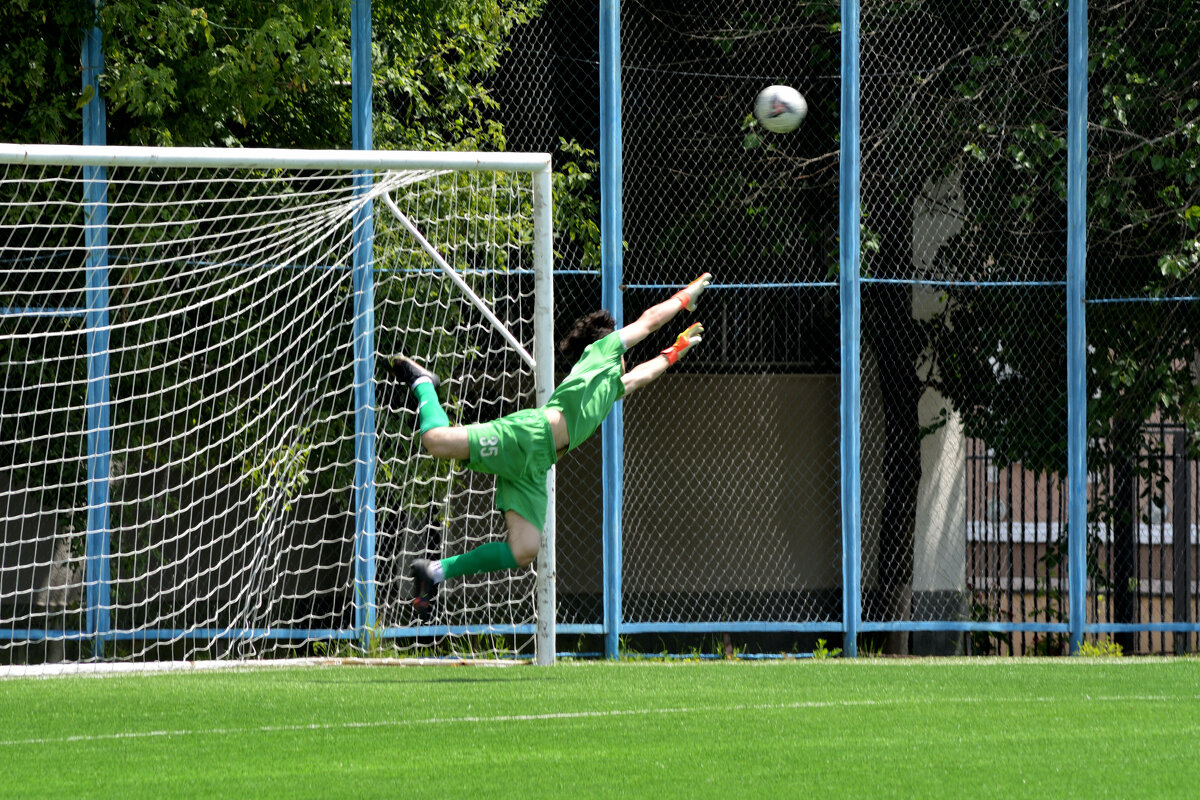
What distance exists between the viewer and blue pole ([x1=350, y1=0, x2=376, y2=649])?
423 inches

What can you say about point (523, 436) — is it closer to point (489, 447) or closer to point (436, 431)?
point (489, 447)

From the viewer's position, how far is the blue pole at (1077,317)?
11.4 meters

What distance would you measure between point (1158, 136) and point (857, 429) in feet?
11.6

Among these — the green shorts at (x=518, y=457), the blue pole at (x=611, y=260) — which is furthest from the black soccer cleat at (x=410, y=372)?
the blue pole at (x=611, y=260)

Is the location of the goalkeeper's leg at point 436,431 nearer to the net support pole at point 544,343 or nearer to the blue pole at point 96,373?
the net support pole at point 544,343

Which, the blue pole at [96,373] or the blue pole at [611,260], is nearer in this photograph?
the blue pole at [96,373]

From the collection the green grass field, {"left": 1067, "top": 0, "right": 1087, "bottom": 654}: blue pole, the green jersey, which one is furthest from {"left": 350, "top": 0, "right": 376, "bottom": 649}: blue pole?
{"left": 1067, "top": 0, "right": 1087, "bottom": 654}: blue pole

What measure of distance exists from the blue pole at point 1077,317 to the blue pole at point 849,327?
5.48 feet

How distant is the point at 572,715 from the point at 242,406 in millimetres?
4485

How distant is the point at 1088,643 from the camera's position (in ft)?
38.3

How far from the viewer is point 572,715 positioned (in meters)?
6.86

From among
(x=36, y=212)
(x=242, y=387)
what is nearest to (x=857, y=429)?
(x=242, y=387)

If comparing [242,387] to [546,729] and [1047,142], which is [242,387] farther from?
[1047,142]

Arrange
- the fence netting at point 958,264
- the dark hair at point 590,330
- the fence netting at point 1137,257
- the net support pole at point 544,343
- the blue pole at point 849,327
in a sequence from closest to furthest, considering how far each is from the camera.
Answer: the dark hair at point 590,330, the net support pole at point 544,343, the blue pole at point 849,327, the fence netting at point 1137,257, the fence netting at point 958,264
